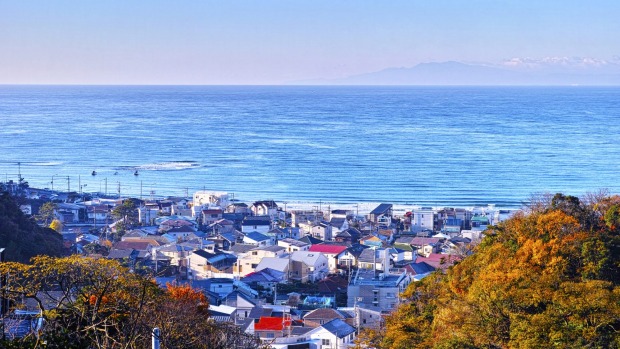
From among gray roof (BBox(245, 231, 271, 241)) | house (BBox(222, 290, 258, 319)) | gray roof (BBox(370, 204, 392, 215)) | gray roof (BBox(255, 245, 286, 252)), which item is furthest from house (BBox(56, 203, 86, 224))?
house (BBox(222, 290, 258, 319))

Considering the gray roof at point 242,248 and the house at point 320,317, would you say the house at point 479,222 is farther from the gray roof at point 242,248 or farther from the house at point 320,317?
the house at point 320,317

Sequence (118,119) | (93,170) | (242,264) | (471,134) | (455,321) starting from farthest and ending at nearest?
(118,119), (471,134), (93,170), (242,264), (455,321)

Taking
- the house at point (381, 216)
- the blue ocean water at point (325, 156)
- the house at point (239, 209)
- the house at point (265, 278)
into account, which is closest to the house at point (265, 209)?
the house at point (239, 209)

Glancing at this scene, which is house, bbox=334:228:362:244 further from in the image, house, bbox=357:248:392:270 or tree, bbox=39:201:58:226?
tree, bbox=39:201:58:226

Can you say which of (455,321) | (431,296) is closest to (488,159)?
(431,296)

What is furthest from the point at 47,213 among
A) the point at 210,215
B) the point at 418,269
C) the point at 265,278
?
the point at 418,269

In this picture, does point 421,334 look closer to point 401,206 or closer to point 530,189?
point 401,206
